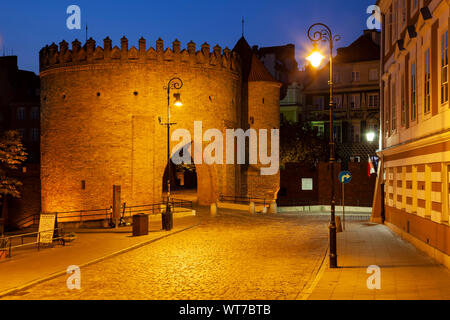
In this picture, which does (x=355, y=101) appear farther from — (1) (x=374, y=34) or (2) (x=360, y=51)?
(1) (x=374, y=34)

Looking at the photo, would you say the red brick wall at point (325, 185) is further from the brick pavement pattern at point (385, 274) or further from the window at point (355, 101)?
the brick pavement pattern at point (385, 274)

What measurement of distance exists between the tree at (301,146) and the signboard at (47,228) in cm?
3094

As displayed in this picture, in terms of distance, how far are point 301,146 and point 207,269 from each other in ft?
112

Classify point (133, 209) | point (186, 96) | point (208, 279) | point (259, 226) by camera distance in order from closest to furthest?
point (208, 279) → point (259, 226) → point (133, 209) → point (186, 96)

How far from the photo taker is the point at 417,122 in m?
15.6

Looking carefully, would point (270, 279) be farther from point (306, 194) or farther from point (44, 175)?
point (306, 194)

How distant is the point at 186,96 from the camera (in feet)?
108

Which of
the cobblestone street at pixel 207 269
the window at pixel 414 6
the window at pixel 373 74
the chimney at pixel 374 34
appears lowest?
the cobblestone street at pixel 207 269

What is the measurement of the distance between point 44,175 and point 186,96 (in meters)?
10.9

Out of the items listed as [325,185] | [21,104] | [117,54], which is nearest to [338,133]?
[325,185]

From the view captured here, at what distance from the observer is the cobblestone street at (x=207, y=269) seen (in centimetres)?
1020

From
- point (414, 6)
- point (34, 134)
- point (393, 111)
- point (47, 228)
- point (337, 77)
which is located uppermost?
point (337, 77)

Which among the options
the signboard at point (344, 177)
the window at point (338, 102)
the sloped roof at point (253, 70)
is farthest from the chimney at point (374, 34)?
the signboard at point (344, 177)
